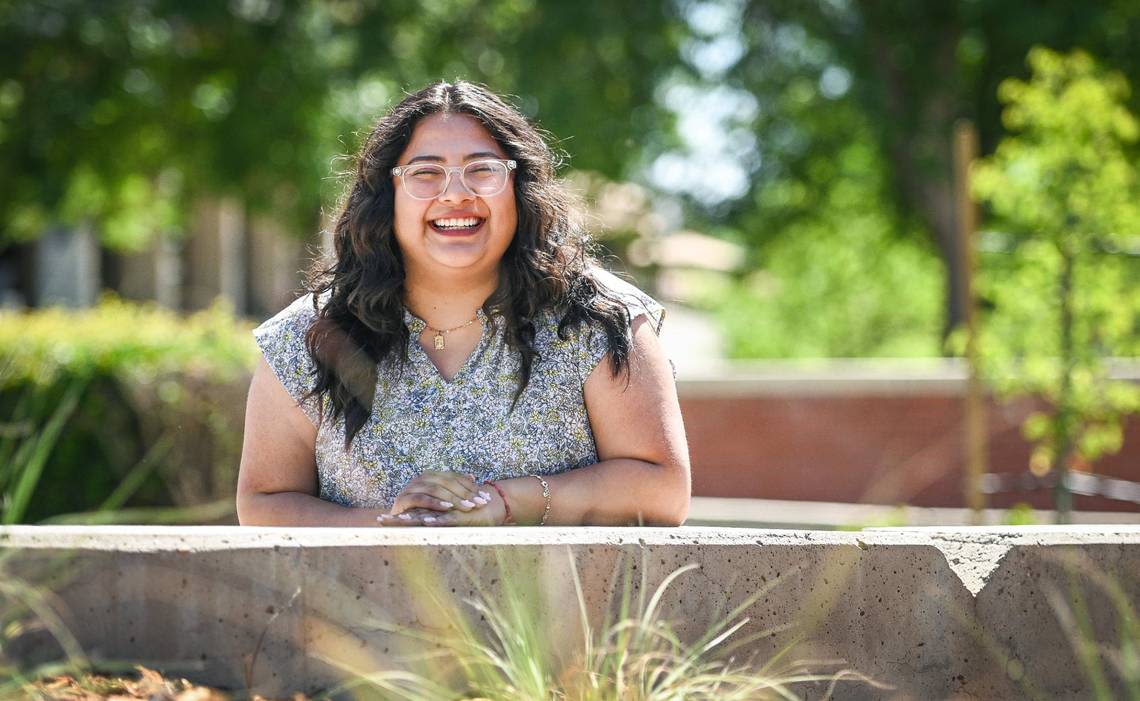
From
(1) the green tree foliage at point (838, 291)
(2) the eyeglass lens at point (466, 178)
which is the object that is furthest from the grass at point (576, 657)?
(1) the green tree foliage at point (838, 291)

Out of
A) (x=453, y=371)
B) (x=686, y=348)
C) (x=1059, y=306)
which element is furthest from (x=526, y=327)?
(x=686, y=348)

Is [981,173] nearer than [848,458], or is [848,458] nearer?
[981,173]

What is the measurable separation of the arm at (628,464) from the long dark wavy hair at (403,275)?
2.2 inches

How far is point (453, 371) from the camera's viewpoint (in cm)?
307

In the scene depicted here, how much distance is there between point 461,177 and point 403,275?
27 cm

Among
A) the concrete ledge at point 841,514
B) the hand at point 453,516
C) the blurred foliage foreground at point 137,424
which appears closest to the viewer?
the hand at point 453,516

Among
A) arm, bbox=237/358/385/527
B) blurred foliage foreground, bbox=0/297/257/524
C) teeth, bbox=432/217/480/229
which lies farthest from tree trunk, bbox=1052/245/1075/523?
arm, bbox=237/358/385/527

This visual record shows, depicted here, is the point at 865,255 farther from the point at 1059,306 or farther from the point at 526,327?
the point at 526,327

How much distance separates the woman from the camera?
2.97 meters

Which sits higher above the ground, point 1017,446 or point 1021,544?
point 1021,544

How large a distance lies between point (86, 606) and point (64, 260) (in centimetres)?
2251

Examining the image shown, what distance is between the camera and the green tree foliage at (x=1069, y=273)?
7.65 meters

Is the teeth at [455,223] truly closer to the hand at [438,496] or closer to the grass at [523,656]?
the hand at [438,496]

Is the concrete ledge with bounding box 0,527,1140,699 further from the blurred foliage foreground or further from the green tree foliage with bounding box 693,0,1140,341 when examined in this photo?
the green tree foliage with bounding box 693,0,1140,341
